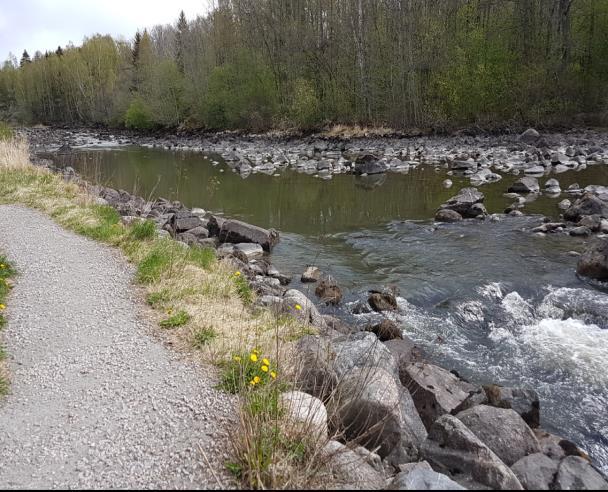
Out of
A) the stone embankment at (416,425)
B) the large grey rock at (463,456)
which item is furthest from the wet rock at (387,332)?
the large grey rock at (463,456)

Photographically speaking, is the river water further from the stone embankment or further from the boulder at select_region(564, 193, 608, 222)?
the stone embankment

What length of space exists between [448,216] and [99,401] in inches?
483

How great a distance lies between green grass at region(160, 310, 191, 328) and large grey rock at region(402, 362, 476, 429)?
262cm

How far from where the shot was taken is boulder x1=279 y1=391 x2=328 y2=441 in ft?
11.9

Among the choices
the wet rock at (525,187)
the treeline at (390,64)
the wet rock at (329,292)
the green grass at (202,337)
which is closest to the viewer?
the green grass at (202,337)

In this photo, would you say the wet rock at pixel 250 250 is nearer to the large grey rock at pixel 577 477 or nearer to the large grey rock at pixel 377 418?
the large grey rock at pixel 377 418

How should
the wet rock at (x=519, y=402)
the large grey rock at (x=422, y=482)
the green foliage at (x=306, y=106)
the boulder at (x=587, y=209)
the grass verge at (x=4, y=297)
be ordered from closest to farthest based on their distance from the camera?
1. the large grey rock at (x=422, y=482)
2. the grass verge at (x=4, y=297)
3. the wet rock at (x=519, y=402)
4. the boulder at (x=587, y=209)
5. the green foliage at (x=306, y=106)

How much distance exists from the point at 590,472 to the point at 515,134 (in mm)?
30716

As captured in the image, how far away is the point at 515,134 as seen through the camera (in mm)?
31094

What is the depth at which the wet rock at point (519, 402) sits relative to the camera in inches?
205

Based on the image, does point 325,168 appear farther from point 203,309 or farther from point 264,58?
point 264,58

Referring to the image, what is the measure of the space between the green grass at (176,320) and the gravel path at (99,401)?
21 centimetres

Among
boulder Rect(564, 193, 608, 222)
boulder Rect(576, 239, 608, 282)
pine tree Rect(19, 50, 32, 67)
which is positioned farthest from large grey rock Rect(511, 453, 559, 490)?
pine tree Rect(19, 50, 32, 67)

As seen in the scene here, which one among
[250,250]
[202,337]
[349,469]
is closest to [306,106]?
[250,250]
